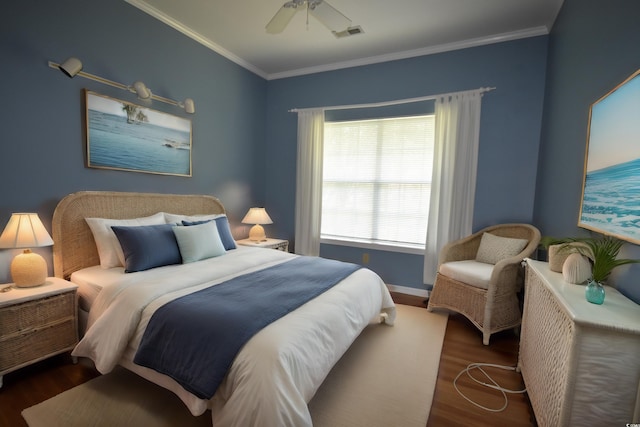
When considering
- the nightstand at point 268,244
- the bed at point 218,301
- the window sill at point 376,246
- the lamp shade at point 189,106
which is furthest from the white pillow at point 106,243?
the window sill at point 376,246

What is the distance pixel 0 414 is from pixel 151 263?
107 cm

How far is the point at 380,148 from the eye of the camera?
3.81m

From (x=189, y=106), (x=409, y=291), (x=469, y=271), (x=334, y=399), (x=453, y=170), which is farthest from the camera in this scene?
(x=409, y=291)

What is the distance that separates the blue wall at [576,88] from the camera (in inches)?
57.2

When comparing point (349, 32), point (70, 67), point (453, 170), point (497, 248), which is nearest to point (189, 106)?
point (70, 67)

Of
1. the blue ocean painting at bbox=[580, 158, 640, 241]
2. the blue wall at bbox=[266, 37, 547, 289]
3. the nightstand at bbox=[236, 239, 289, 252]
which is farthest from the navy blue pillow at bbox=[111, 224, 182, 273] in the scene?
the blue ocean painting at bbox=[580, 158, 640, 241]

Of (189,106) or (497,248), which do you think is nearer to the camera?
(497,248)

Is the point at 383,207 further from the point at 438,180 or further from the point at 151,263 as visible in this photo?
the point at 151,263

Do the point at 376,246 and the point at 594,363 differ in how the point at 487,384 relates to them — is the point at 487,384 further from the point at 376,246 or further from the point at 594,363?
the point at 376,246

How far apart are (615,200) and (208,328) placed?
207cm

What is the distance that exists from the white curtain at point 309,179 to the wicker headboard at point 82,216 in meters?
1.86

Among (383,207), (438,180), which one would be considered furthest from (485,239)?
(383,207)

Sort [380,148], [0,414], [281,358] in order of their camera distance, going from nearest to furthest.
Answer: [281,358], [0,414], [380,148]

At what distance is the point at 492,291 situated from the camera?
8.30 feet
